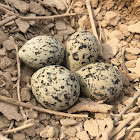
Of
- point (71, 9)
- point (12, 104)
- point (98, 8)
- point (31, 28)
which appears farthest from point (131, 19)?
point (12, 104)

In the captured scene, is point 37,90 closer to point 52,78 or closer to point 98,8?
point 52,78

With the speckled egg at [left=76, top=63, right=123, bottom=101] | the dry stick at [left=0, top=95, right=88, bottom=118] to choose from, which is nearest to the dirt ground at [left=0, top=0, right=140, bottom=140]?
the dry stick at [left=0, top=95, right=88, bottom=118]

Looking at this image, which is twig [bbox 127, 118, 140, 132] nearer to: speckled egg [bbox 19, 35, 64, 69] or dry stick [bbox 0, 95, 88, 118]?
dry stick [bbox 0, 95, 88, 118]

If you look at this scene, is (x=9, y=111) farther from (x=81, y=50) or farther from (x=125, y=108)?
(x=125, y=108)

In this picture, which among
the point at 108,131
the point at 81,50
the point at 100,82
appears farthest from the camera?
the point at 81,50

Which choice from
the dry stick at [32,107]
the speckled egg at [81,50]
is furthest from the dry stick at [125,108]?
the speckled egg at [81,50]

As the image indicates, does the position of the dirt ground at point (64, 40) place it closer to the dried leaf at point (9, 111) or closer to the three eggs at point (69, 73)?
the dried leaf at point (9, 111)

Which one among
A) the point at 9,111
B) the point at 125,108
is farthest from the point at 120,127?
the point at 9,111
